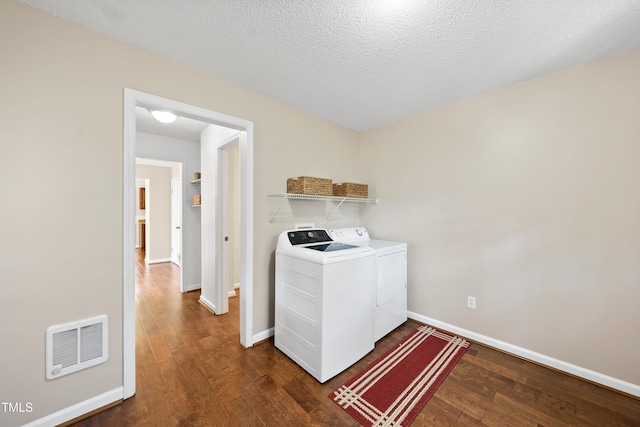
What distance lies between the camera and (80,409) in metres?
1.40

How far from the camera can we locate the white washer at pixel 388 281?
89.0 inches

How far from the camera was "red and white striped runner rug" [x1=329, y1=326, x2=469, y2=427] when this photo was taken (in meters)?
1.46

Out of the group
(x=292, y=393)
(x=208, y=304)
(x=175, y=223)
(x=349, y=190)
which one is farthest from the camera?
(x=175, y=223)

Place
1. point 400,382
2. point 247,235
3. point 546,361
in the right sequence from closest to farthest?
point 400,382 < point 546,361 < point 247,235

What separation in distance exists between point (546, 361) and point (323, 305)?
1888 mm

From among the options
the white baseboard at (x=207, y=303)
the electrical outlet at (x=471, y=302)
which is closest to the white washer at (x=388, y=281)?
the electrical outlet at (x=471, y=302)

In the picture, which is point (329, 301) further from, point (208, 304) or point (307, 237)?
point (208, 304)

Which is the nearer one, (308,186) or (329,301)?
(329,301)

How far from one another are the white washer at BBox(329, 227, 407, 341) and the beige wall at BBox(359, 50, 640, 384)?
9.1 inches

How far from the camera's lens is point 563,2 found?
4.02 ft

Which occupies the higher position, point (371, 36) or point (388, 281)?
point (371, 36)

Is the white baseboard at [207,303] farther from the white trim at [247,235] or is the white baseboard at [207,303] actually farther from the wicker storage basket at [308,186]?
the wicker storage basket at [308,186]

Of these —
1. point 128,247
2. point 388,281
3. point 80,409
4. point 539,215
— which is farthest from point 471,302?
point 80,409

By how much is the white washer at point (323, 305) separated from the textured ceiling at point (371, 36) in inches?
56.3
